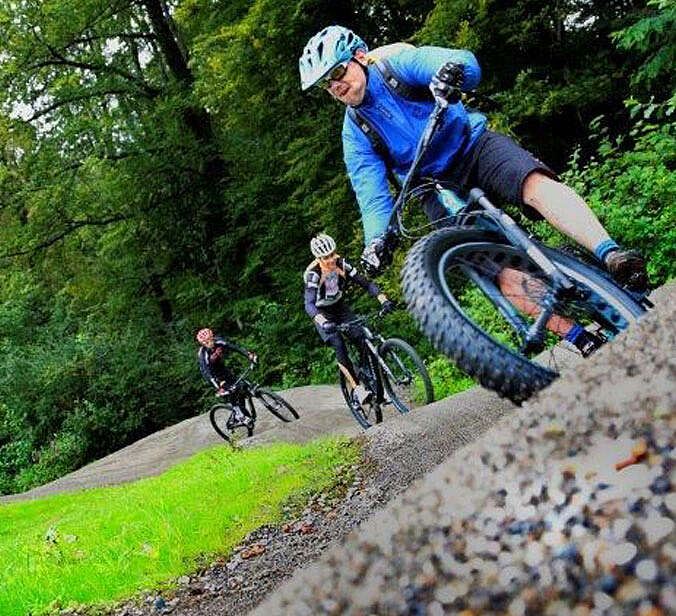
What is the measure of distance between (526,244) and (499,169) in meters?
0.57

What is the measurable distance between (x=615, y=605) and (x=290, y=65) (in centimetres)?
1675

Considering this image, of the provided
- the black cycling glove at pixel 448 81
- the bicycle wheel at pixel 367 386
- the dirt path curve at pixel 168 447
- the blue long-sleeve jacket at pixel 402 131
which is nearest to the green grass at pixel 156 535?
the bicycle wheel at pixel 367 386

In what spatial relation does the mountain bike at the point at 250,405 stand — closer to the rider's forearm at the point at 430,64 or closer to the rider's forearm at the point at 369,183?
the rider's forearm at the point at 369,183

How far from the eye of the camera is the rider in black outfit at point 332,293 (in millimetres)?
9047

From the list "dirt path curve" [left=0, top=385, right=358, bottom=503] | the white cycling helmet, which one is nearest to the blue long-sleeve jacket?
the white cycling helmet

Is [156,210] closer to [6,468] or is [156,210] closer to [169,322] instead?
[169,322]

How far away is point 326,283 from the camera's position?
30.6ft

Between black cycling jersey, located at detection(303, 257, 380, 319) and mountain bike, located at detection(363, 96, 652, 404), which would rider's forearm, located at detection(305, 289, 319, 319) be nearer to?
black cycling jersey, located at detection(303, 257, 380, 319)

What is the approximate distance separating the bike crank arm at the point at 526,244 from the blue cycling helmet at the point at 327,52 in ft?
3.58

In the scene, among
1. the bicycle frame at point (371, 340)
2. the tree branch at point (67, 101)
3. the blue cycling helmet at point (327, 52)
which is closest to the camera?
the blue cycling helmet at point (327, 52)

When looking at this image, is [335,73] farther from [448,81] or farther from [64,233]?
[64,233]

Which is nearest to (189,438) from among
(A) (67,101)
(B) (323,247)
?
(B) (323,247)

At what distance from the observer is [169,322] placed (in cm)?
2552

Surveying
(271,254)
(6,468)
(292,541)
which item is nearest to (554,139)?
(271,254)
